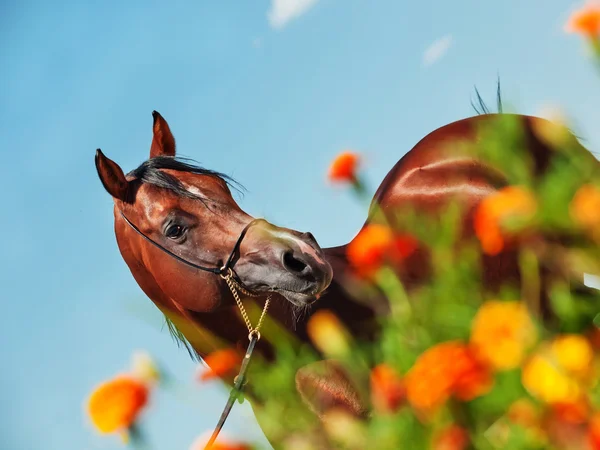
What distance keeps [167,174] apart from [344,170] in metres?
1.22

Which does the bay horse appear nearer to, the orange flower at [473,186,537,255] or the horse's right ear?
the horse's right ear

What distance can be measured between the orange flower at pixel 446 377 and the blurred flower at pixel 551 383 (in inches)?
3.0

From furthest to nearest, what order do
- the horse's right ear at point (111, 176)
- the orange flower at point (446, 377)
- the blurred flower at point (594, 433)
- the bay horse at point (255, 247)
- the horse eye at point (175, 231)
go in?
1. the horse's right ear at point (111, 176)
2. the horse eye at point (175, 231)
3. the bay horse at point (255, 247)
4. the orange flower at point (446, 377)
5. the blurred flower at point (594, 433)

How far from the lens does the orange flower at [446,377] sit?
914 mm

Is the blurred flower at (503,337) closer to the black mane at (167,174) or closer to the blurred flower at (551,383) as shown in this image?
the blurred flower at (551,383)

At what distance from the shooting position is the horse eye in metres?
3.54

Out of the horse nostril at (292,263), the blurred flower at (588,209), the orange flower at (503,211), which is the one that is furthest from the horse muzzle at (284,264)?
the blurred flower at (588,209)

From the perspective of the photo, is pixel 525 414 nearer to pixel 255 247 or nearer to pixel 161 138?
pixel 255 247

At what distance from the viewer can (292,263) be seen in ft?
10.2

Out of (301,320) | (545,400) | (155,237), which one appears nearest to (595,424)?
(545,400)

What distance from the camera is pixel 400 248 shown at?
278 centimetres

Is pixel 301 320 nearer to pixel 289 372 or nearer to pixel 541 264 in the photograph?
pixel 541 264

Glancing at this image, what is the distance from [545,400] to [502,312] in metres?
0.16

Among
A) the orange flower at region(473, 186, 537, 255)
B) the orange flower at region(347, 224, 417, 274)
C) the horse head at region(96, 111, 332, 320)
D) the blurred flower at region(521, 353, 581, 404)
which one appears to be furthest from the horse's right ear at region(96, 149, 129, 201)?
the blurred flower at region(521, 353, 581, 404)
